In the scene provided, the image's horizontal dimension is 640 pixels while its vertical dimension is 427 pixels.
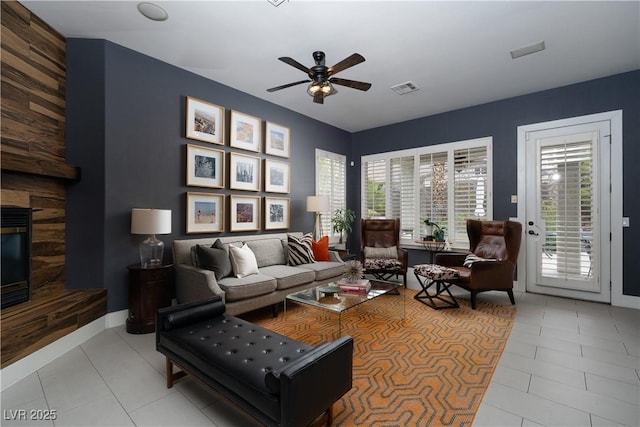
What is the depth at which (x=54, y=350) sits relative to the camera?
249 centimetres

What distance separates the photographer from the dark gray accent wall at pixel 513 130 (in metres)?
3.83

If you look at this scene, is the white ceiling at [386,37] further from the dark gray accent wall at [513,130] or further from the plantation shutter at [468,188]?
the plantation shutter at [468,188]

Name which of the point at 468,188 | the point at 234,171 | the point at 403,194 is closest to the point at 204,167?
the point at 234,171

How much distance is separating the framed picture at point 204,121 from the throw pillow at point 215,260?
1.55 meters

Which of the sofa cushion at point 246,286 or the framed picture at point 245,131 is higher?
the framed picture at point 245,131

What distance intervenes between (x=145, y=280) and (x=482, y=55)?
4580 mm

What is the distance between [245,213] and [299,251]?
1028mm

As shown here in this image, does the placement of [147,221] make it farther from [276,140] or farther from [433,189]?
[433,189]

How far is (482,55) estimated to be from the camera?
3.44m

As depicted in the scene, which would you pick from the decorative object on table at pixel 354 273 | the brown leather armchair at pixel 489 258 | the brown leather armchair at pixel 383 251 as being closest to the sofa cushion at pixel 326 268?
the brown leather armchair at pixel 383 251

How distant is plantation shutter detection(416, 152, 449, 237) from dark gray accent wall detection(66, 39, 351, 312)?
414 cm

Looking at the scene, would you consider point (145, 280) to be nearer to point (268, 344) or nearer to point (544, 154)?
point (268, 344)

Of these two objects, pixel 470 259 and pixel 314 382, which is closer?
pixel 314 382

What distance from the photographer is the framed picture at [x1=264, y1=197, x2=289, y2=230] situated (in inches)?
188
